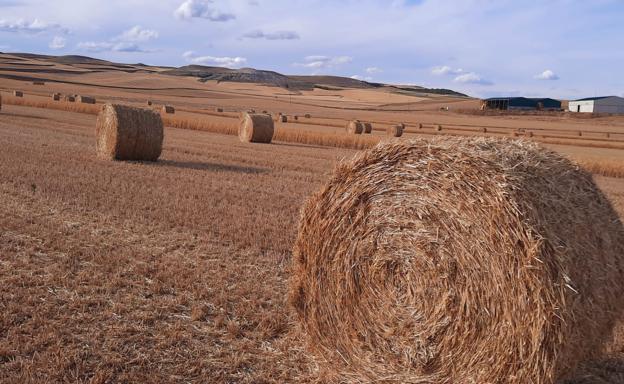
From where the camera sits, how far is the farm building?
93.1m

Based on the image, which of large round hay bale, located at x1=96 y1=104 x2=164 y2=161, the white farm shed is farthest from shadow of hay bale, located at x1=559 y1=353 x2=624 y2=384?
the white farm shed

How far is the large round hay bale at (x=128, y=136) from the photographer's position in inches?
620

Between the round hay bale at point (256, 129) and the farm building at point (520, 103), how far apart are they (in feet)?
232

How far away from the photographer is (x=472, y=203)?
433 cm

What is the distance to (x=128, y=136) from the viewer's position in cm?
1577

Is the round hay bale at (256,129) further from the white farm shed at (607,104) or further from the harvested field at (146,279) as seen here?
the white farm shed at (607,104)

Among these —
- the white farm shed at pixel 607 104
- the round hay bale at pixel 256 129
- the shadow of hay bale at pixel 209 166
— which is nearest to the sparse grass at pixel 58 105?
the round hay bale at pixel 256 129

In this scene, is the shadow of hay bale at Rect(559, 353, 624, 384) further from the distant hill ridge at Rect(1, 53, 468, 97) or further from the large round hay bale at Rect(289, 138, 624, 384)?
the distant hill ridge at Rect(1, 53, 468, 97)

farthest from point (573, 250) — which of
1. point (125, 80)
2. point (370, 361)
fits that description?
Answer: point (125, 80)

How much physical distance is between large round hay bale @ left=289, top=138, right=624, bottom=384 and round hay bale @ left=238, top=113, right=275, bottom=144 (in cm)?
2008

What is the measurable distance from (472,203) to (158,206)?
22.3ft

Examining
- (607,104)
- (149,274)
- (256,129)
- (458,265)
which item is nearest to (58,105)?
(256,129)

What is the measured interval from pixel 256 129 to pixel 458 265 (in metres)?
21.1

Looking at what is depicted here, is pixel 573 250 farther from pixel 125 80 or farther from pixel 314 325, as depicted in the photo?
pixel 125 80
